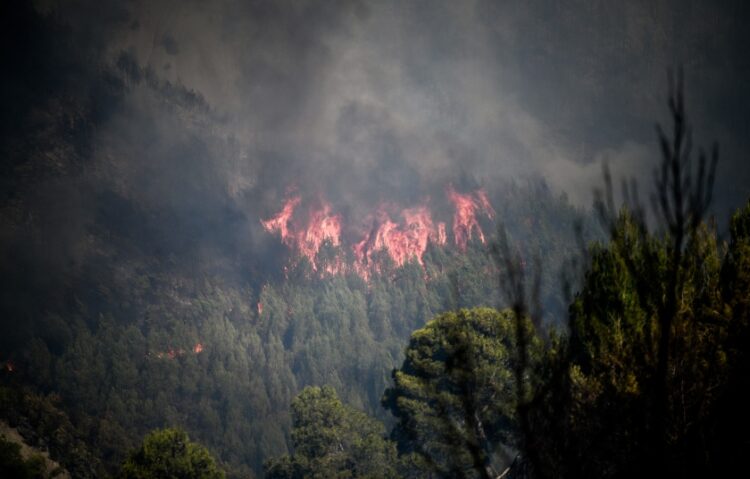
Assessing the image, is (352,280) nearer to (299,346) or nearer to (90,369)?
(299,346)

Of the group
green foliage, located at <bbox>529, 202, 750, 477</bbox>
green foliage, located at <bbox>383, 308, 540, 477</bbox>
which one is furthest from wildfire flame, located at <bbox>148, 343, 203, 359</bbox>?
green foliage, located at <bbox>529, 202, 750, 477</bbox>

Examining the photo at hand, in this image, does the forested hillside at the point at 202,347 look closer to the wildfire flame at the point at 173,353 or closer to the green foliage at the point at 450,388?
the wildfire flame at the point at 173,353

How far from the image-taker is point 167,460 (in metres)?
29.1

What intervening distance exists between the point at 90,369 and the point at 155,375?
1782 cm

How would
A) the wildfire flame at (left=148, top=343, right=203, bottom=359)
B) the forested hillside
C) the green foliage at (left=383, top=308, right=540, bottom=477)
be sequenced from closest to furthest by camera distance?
1. the green foliage at (left=383, top=308, right=540, bottom=477)
2. the forested hillside
3. the wildfire flame at (left=148, top=343, right=203, bottom=359)

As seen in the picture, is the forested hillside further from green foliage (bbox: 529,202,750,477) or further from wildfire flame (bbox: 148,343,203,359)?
green foliage (bbox: 529,202,750,477)

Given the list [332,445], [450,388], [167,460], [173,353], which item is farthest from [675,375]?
[173,353]

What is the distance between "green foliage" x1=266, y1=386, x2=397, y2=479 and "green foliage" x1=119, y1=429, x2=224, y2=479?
1112cm

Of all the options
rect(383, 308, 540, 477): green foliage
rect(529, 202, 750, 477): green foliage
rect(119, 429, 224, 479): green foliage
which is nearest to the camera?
rect(529, 202, 750, 477): green foliage

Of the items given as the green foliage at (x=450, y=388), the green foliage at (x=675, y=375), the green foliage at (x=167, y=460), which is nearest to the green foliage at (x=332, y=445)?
the green foliage at (x=450, y=388)

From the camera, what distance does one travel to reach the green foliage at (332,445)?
3925 cm

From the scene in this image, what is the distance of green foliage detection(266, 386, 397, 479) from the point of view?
3925 centimetres

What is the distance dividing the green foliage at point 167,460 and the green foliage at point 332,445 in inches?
438

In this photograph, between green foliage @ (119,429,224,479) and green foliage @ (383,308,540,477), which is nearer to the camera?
green foliage @ (383,308,540,477)
